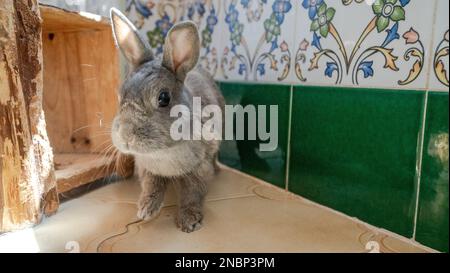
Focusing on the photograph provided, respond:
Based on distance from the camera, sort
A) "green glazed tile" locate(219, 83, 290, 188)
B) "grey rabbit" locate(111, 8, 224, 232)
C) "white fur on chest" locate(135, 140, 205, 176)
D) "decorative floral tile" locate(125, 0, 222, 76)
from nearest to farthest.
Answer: "grey rabbit" locate(111, 8, 224, 232), "white fur on chest" locate(135, 140, 205, 176), "green glazed tile" locate(219, 83, 290, 188), "decorative floral tile" locate(125, 0, 222, 76)

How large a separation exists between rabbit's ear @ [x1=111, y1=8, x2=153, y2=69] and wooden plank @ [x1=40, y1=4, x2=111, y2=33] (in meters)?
0.13

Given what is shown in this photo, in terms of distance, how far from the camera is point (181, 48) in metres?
0.87

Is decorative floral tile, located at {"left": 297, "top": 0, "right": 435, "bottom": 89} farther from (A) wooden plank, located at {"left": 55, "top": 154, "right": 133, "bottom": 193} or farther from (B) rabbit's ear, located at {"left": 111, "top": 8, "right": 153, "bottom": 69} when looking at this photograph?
(A) wooden plank, located at {"left": 55, "top": 154, "right": 133, "bottom": 193}

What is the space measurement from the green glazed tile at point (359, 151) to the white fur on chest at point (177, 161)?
0.29 m

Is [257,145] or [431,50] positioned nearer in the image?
[431,50]

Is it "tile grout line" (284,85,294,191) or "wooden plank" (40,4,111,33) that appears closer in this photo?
"wooden plank" (40,4,111,33)

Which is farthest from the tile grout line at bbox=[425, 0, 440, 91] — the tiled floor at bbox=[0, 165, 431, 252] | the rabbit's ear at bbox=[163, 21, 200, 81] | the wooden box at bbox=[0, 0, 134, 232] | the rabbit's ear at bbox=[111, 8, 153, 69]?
the wooden box at bbox=[0, 0, 134, 232]

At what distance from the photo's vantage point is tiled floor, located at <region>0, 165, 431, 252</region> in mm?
721

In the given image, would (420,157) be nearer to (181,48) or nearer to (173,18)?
(181,48)

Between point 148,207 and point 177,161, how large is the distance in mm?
139

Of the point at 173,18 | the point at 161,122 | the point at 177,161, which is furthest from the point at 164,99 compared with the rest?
the point at 173,18

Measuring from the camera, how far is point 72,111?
1227 mm

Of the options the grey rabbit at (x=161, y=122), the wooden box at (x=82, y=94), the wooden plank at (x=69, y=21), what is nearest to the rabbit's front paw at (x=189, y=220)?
the grey rabbit at (x=161, y=122)
